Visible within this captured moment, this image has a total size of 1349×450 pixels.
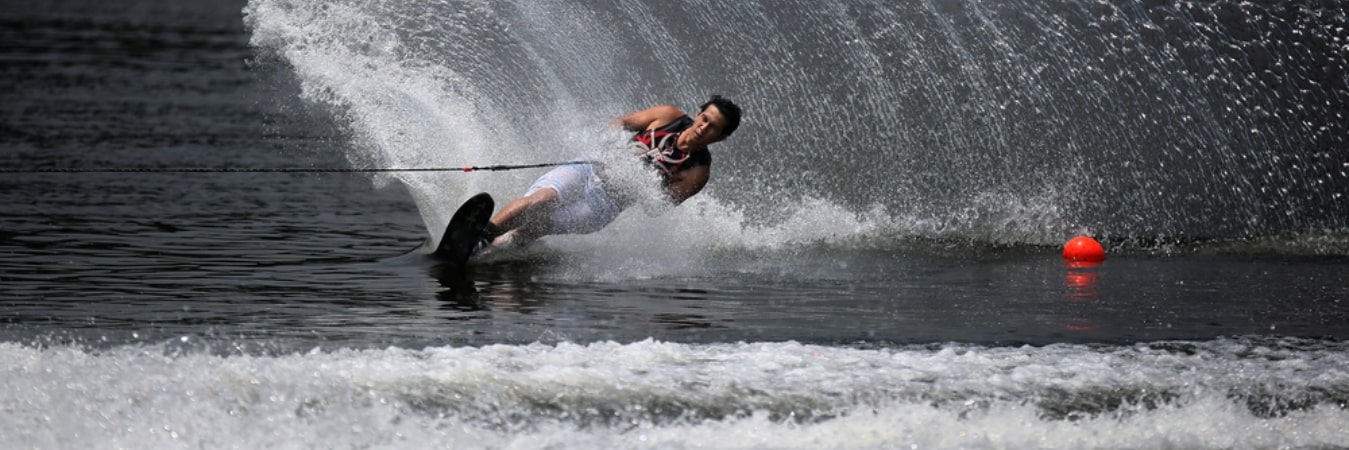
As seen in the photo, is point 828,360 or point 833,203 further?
point 833,203

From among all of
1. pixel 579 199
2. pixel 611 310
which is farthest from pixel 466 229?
pixel 611 310

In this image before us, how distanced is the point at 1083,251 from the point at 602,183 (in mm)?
2895

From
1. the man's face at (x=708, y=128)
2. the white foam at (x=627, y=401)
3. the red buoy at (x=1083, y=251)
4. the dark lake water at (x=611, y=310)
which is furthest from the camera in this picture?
the red buoy at (x=1083, y=251)

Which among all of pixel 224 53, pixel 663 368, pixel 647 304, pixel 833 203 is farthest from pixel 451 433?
pixel 224 53

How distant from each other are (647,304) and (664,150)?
5.48ft

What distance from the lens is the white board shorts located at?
33.0 ft

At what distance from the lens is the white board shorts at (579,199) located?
1005cm

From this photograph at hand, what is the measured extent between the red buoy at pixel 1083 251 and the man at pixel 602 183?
2205 mm

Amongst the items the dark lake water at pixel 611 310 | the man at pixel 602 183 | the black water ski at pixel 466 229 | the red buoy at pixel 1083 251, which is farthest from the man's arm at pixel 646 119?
the red buoy at pixel 1083 251

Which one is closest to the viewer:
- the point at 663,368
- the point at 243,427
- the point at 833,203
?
the point at 243,427

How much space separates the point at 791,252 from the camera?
10.7m

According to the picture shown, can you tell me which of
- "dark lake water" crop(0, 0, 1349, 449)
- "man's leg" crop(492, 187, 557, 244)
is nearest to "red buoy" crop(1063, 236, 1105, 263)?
"dark lake water" crop(0, 0, 1349, 449)

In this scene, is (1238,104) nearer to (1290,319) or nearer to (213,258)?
(1290,319)

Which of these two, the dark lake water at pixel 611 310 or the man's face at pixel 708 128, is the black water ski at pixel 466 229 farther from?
the man's face at pixel 708 128
